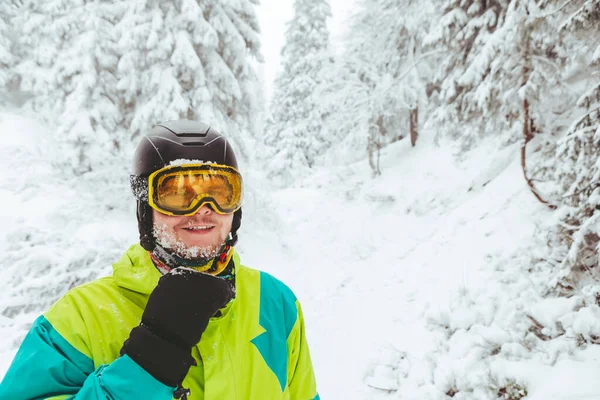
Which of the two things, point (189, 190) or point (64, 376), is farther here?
point (189, 190)

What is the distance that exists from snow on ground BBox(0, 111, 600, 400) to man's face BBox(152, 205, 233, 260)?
3.65m

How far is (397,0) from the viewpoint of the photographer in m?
16.0

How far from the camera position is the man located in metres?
1.27

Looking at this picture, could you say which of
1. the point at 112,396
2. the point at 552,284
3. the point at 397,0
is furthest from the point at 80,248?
the point at 397,0

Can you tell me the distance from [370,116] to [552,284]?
13206 millimetres

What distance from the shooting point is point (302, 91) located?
24266 mm

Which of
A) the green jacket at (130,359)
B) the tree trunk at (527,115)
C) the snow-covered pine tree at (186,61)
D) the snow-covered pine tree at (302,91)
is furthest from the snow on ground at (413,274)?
the snow-covered pine tree at (302,91)

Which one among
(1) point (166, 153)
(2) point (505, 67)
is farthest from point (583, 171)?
(1) point (166, 153)

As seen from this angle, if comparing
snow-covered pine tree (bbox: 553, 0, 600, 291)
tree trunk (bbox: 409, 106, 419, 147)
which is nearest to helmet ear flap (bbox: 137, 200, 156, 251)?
snow-covered pine tree (bbox: 553, 0, 600, 291)

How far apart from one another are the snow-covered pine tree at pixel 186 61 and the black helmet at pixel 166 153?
25.8ft

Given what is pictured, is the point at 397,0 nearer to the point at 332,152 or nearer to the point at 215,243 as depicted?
the point at 332,152

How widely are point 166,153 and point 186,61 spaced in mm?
8477

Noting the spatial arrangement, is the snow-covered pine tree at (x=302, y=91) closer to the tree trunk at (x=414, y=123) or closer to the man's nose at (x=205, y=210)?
the tree trunk at (x=414, y=123)

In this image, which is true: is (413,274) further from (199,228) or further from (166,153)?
(166,153)
